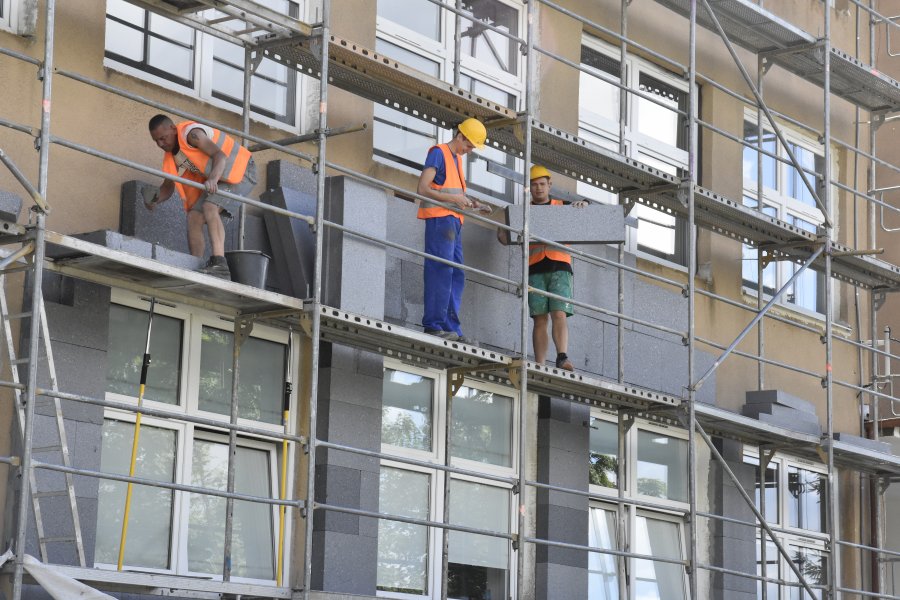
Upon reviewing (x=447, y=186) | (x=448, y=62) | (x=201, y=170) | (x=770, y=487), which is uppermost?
(x=448, y=62)

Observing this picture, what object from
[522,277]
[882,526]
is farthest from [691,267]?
[882,526]

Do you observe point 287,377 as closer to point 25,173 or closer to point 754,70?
point 25,173

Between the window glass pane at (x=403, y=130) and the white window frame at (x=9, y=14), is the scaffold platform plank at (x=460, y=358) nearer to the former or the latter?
the window glass pane at (x=403, y=130)

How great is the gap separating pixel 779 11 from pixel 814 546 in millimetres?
5122

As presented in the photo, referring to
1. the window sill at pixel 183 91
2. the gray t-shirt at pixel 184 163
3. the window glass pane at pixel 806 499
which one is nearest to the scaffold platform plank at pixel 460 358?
the gray t-shirt at pixel 184 163

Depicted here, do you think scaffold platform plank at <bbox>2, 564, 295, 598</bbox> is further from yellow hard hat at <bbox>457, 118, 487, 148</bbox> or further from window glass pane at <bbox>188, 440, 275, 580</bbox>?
yellow hard hat at <bbox>457, 118, 487, 148</bbox>

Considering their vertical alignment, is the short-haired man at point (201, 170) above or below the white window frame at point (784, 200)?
below

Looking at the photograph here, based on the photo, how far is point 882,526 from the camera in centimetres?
1591

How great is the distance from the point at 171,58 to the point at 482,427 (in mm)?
3624

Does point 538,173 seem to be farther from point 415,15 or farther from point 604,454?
point 604,454

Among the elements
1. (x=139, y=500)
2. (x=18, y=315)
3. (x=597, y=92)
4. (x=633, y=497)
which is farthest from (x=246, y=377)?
(x=597, y=92)

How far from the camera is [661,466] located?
45.2 ft

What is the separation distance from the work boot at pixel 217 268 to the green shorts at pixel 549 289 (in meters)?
3.21

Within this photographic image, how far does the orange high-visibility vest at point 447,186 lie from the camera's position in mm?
11148
